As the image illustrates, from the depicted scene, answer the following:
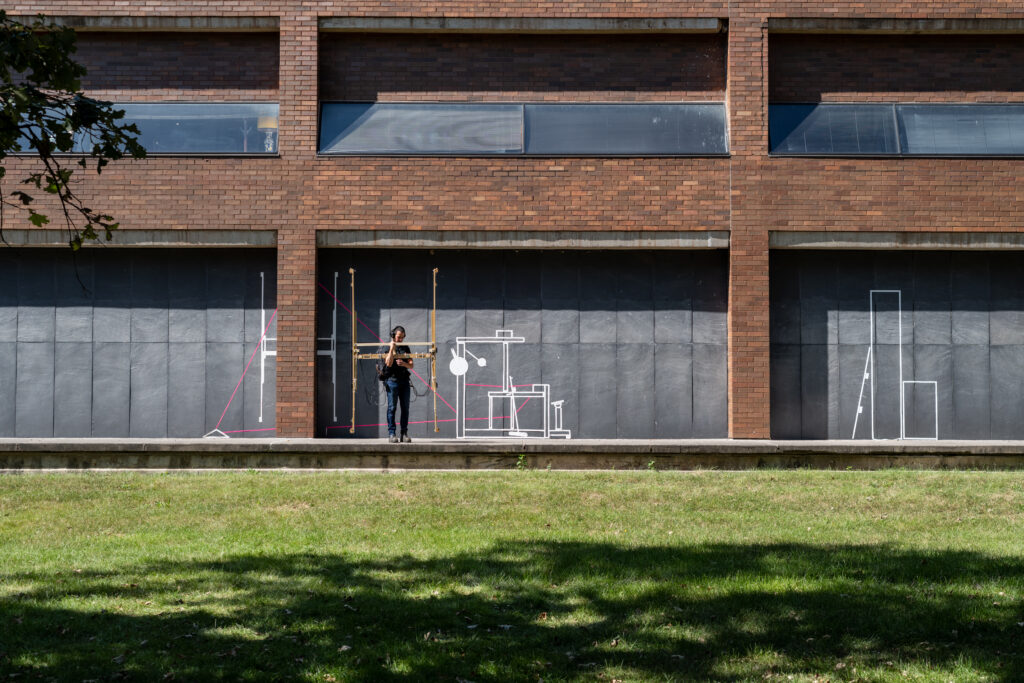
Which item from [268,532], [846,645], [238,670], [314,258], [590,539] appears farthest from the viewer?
[314,258]

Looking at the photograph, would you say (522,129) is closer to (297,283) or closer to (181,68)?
(297,283)

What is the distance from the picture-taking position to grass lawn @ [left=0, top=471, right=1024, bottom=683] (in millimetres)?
5793

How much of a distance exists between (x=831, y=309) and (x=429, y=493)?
817cm

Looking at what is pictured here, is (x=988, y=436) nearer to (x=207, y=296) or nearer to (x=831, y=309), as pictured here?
(x=831, y=309)

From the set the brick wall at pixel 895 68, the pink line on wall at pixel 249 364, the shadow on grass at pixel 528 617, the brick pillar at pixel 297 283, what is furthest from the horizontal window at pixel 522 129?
the shadow on grass at pixel 528 617

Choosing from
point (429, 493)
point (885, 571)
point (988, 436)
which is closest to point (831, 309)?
point (988, 436)

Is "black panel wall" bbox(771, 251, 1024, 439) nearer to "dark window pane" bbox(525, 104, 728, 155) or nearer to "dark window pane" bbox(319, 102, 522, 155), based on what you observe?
"dark window pane" bbox(525, 104, 728, 155)

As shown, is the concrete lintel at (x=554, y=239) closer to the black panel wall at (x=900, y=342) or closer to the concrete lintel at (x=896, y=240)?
the concrete lintel at (x=896, y=240)

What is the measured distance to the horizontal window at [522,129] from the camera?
54.0ft

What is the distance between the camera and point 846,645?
6.01 m

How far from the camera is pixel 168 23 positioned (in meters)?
16.4

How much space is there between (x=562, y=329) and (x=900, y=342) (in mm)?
5517

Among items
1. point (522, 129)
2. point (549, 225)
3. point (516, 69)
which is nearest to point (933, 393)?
point (549, 225)

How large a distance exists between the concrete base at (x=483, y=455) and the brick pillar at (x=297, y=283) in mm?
1315
